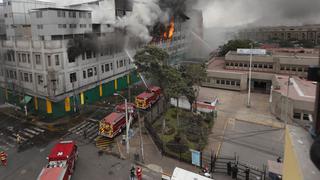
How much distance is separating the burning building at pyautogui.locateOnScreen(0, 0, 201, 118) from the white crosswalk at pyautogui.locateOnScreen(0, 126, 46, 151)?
419 cm

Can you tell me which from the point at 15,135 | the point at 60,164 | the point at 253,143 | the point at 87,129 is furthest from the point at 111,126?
the point at 253,143

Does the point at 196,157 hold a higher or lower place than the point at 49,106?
lower

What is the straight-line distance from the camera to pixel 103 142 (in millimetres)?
27203

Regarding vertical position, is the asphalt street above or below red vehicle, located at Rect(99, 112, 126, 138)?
below

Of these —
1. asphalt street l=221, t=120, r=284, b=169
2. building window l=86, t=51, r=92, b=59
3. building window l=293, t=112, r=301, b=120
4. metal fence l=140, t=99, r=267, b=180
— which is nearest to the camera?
metal fence l=140, t=99, r=267, b=180

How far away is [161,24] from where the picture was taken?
63.9m

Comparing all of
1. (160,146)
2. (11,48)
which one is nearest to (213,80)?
(160,146)

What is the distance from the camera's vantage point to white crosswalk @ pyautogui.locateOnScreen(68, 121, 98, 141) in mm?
29156

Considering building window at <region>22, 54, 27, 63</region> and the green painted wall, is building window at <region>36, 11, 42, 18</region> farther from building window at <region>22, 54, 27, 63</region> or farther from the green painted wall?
the green painted wall

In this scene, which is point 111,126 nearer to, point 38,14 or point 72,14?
point 72,14

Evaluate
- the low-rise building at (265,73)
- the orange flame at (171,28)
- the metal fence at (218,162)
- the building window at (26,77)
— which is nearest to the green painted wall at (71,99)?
the building window at (26,77)

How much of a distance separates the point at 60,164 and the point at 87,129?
11635 millimetres

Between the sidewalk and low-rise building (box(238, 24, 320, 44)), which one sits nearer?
the sidewalk

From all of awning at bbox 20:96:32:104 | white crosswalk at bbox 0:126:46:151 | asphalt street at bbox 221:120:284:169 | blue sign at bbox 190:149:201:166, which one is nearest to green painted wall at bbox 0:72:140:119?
awning at bbox 20:96:32:104
